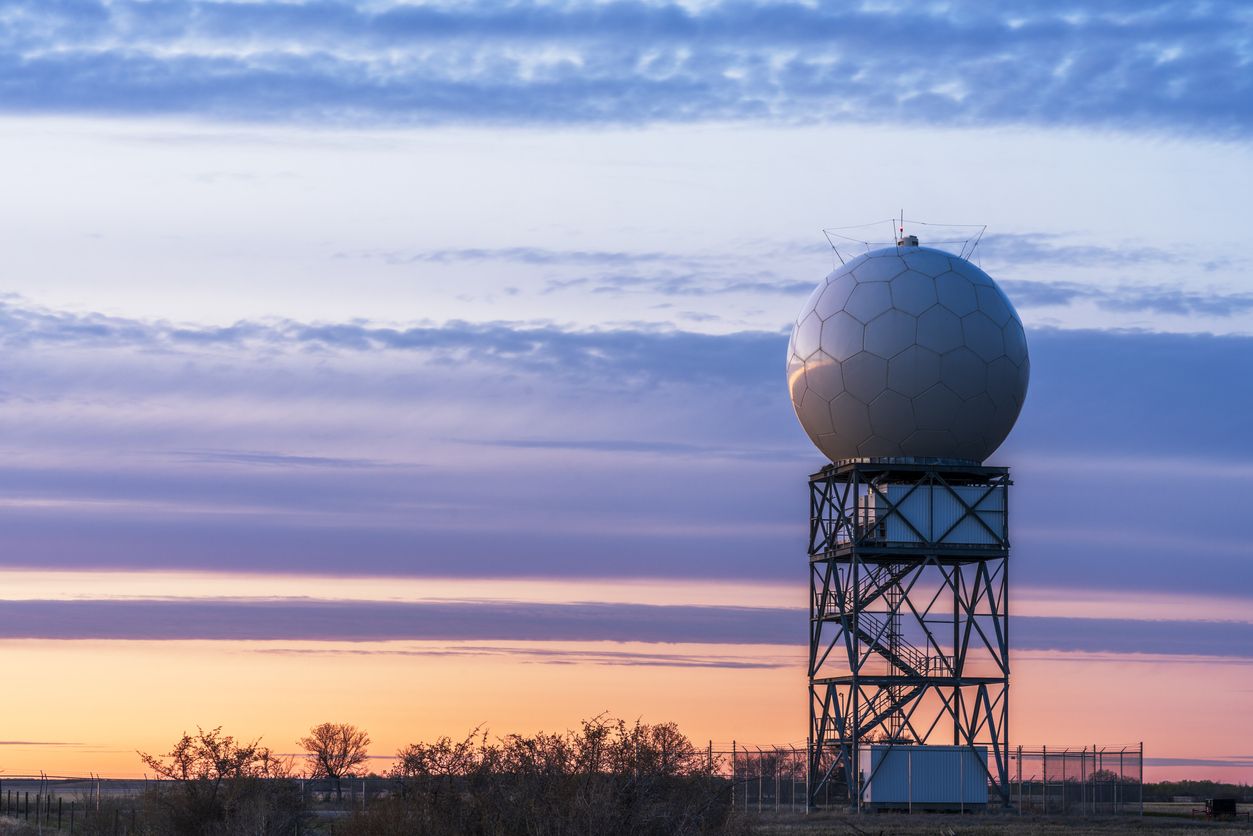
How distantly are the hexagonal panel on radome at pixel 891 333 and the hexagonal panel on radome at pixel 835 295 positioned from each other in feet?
5.39

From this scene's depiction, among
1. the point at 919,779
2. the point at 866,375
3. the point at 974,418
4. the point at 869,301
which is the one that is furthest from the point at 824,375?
the point at 919,779

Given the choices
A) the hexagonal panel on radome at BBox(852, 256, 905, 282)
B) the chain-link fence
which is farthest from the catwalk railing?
the hexagonal panel on radome at BBox(852, 256, 905, 282)

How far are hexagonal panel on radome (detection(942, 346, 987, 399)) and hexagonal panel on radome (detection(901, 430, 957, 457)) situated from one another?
140 centimetres

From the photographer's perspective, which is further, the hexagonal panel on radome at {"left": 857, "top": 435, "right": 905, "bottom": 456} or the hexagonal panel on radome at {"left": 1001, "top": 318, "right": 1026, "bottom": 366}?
the hexagonal panel on radome at {"left": 1001, "top": 318, "right": 1026, "bottom": 366}

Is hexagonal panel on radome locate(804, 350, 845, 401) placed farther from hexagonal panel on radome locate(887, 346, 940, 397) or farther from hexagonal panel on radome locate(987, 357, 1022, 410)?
hexagonal panel on radome locate(987, 357, 1022, 410)

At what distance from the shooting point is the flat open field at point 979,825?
43500 mm

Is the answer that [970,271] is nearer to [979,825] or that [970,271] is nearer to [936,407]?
[936,407]

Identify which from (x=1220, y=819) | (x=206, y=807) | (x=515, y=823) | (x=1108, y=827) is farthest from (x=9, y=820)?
(x=1220, y=819)

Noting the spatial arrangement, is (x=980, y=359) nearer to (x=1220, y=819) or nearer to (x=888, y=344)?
(x=888, y=344)

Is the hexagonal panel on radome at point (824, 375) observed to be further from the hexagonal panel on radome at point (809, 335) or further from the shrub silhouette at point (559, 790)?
the shrub silhouette at point (559, 790)

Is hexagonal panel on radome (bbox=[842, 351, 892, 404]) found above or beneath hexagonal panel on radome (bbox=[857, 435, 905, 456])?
above

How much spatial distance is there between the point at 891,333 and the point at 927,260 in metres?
3.48

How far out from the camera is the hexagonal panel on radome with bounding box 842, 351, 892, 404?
52.3m

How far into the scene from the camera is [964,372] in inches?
2067
